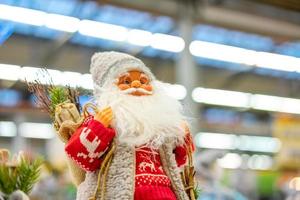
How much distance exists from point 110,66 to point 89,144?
297 millimetres

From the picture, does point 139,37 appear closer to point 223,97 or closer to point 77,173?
point 223,97

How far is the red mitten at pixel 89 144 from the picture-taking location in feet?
5.07

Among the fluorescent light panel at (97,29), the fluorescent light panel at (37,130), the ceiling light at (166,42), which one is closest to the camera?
the fluorescent light panel at (97,29)

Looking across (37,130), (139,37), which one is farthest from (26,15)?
(37,130)

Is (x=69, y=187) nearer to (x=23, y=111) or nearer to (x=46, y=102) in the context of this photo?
(x=23, y=111)

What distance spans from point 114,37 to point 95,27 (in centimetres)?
Result: 26

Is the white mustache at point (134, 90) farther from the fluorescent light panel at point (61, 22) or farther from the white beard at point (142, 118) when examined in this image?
the fluorescent light panel at point (61, 22)

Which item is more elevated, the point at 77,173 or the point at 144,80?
the point at 144,80

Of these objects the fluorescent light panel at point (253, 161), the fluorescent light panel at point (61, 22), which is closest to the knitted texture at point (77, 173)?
the fluorescent light panel at point (61, 22)

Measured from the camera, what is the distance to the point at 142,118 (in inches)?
65.7

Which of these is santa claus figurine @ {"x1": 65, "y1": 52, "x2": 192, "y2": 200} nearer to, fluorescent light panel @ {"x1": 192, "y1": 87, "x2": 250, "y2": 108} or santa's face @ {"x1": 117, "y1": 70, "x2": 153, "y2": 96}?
santa's face @ {"x1": 117, "y1": 70, "x2": 153, "y2": 96}

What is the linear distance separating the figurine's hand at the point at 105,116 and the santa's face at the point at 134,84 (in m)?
0.12

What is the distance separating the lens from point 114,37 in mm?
6141

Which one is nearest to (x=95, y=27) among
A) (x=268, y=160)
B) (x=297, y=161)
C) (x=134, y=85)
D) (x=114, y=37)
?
(x=114, y=37)
